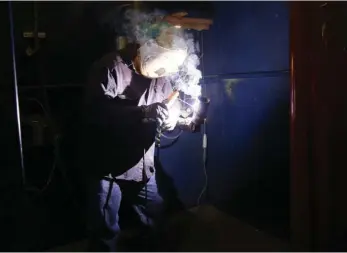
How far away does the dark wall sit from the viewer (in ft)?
4.98

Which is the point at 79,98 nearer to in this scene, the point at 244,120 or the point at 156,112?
the point at 156,112

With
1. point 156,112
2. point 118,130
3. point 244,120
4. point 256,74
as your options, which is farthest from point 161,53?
point 244,120

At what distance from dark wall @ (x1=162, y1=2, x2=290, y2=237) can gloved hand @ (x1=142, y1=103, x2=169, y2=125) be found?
Answer: 53 cm

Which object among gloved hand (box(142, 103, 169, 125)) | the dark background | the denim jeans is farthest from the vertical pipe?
the denim jeans

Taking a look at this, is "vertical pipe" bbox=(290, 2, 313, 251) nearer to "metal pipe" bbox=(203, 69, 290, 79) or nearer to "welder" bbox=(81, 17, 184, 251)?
"metal pipe" bbox=(203, 69, 290, 79)

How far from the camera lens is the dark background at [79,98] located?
1.40 meters

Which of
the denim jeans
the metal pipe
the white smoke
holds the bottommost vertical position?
the denim jeans

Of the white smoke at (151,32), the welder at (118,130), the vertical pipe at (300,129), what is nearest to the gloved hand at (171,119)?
the welder at (118,130)

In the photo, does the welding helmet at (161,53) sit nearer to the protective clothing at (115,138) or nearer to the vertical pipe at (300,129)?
the protective clothing at (115,138)

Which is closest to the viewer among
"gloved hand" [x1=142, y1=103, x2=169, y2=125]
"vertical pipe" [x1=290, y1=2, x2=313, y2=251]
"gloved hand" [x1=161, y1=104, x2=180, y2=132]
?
"vertical pipe" [x1=290, y1=2, x2=313, y2=251]

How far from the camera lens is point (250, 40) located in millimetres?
1636

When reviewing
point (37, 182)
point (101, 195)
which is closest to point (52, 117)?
point (37, 182)

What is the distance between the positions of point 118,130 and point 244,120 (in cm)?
67

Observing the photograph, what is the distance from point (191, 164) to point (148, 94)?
631mm
